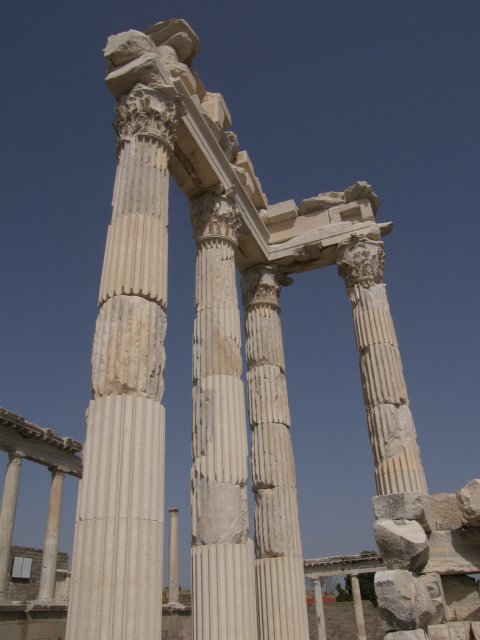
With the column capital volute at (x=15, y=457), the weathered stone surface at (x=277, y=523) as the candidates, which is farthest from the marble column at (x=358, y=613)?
the weathered stone surface at (x=277, y=523)

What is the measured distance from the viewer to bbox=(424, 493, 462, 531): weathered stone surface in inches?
294

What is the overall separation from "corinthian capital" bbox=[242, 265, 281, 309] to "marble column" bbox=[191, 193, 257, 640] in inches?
143

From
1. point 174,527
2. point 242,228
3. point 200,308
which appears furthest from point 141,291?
point 174,527

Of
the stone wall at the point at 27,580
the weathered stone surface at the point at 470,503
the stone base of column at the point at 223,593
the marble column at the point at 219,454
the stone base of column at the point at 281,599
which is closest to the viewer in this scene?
the weathered stone surface at the point at 470,503

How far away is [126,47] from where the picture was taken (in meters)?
11.9

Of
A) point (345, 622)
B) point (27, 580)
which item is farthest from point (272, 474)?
point (345, 622)

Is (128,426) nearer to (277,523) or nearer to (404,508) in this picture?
(404,508)

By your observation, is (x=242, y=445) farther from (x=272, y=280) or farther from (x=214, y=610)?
(x=272, y=280)

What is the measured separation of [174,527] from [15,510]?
982 cm

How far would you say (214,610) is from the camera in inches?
401

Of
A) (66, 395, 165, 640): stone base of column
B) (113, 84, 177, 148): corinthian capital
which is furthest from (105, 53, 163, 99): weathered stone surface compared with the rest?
(66, 395, 165, 640): stone base of column

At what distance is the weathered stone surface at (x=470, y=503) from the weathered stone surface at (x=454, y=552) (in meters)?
0.30

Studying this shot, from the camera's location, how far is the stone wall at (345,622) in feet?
122

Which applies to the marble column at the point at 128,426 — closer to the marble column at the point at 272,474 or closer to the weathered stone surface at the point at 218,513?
the weathered stone surface at the point at 218,513
